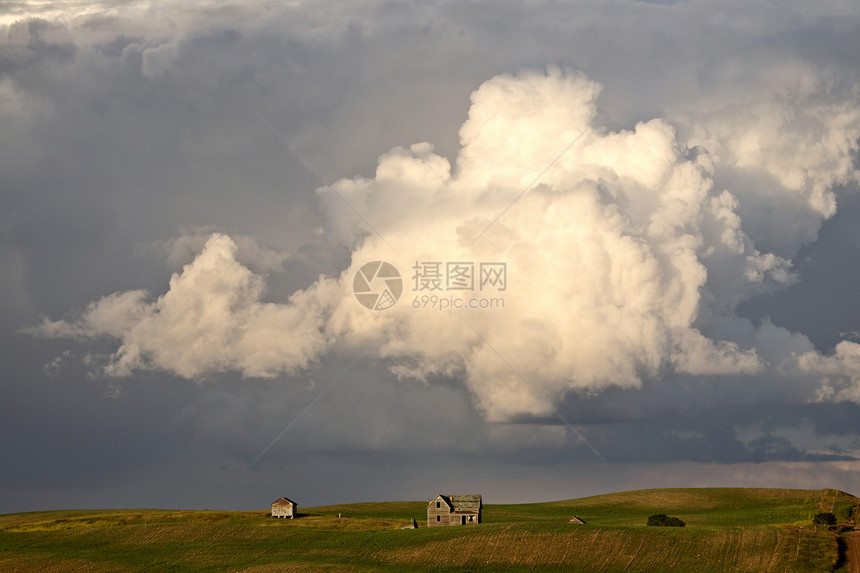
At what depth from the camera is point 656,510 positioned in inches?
6403

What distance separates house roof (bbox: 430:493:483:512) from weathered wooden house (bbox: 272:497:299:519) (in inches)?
847

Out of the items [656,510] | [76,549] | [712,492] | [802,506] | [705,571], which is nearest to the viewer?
[705,571]

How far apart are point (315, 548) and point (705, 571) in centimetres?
4075

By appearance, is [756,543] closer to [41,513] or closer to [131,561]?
[131,561]

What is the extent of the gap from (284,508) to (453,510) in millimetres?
25840

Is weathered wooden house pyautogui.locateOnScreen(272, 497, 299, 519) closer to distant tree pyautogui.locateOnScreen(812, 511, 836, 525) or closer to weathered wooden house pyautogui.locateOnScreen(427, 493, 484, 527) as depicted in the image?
weathered wooden house pyautogui.locateOnScreen(427, 493, 484, 527)

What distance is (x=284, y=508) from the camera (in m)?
146

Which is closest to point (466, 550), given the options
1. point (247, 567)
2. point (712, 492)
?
point (247, 567)

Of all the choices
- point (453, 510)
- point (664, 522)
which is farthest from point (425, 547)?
point (664, 522)

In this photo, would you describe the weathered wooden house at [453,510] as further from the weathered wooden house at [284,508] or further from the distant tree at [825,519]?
the distant tree at [825,519]

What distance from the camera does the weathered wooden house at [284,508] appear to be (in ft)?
477

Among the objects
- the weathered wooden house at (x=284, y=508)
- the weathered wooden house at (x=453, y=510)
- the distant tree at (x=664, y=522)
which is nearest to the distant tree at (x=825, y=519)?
the distant tree at (x=664, y=522)

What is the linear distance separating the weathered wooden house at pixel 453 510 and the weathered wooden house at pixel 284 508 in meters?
21.3

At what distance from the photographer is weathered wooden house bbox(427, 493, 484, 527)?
139m
